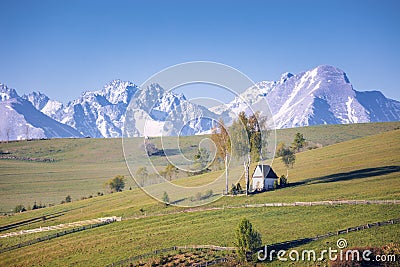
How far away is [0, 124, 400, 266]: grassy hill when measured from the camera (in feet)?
179

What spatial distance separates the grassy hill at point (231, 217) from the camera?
54.6 m

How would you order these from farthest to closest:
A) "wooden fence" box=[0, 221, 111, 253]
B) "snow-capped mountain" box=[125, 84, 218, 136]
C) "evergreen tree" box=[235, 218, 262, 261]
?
"wooden fence" box=[0, 221, 111, 253]
"evergreen tree" box=[235, 218, 262, 261]
"snow-capped mountain" box=[125, 84, 218, 136]

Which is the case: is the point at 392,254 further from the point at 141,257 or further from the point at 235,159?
the point at 141,257

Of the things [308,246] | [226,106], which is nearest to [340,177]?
[308,246]

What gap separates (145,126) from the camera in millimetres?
40281

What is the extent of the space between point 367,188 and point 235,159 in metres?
28.3

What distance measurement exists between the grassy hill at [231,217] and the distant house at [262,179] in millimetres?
3910

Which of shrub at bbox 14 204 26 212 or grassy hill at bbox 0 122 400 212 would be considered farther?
grassy hill at bbox 0 122 400 212

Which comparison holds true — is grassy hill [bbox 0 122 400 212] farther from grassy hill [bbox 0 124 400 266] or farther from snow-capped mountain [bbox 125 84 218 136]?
snow-capped mountain [bbox 125 84 218 136]

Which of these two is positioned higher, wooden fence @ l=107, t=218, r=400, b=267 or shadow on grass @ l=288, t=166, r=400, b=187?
shadow on grass @ l=288, t=166, r=400, b=187

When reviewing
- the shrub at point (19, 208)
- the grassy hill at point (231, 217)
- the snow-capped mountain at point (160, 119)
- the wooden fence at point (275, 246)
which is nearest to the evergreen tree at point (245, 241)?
the wooden fence at point (275, 246)

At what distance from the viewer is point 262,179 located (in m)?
79.8

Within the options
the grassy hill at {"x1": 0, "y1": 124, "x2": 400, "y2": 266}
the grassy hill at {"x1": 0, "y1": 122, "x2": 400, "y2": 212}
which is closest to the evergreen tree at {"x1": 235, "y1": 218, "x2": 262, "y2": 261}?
the grassy hill at {"x1": 0, "y1": 124, "x2": 400, "y2": 266}

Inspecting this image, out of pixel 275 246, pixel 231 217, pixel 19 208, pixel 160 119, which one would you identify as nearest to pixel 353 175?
pixel 231 217
